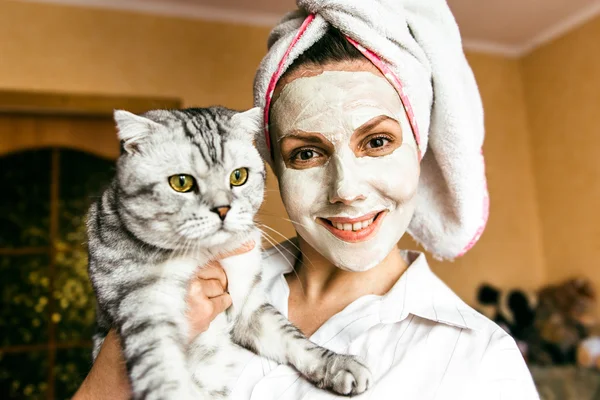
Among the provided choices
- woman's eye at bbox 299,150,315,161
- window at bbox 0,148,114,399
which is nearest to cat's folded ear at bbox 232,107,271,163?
woman's eye at bbox 299,150,315,161

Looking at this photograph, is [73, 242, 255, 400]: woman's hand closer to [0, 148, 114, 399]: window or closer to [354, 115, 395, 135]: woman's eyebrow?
[354, 115, 395, 135]: woman's eyebrow

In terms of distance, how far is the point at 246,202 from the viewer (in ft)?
3.13

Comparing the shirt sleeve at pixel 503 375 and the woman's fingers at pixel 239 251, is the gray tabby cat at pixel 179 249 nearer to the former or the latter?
the woman's fingers at pixel 239 251

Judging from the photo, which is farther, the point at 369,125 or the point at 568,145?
the point at 568,145

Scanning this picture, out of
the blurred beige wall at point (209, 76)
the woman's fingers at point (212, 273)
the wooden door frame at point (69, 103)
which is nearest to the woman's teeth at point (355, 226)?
the woman's fingers at point (212, 273)

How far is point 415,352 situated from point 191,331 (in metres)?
0.40

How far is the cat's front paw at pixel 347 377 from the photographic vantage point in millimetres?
838

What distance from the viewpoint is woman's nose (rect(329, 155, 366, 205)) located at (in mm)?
902

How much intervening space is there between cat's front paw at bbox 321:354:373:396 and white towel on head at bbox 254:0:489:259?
448 mm

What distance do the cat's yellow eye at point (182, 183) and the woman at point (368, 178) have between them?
174 millimetres

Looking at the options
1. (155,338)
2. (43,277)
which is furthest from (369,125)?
(43,277)

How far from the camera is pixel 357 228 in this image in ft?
3.12

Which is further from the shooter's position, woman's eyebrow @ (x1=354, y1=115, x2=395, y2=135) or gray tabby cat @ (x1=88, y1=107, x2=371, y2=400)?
woman's eyebrow @ (x1=354, y1=115, x2=395, y2=135)

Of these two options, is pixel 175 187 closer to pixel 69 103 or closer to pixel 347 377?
pixel 347 377
